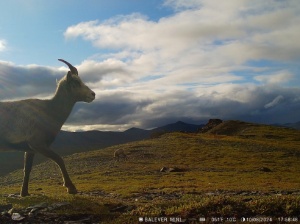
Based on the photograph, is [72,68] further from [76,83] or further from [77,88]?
[77,88]

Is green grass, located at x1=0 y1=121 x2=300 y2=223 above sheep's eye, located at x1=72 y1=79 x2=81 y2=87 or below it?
below

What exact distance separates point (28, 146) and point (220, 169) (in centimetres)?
5342

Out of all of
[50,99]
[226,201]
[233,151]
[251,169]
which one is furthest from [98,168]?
[226,201]

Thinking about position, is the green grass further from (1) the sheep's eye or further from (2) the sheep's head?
(1) the sheep's eye

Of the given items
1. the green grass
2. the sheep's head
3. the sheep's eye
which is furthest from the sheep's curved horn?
the green grass

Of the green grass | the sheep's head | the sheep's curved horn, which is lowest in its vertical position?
the green grass

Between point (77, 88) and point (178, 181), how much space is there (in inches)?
1330

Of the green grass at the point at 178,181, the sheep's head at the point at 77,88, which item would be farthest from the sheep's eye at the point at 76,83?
the green grass at the point at 178,181

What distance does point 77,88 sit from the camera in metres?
18.5

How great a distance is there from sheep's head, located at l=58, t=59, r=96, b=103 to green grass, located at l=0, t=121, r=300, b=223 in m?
4.73

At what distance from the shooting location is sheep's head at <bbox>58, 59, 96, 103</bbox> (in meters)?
18.5

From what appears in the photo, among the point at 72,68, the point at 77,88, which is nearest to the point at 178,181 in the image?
the point at 77,88

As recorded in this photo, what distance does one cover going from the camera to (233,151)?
310 ft

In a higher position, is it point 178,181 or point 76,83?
point 76,83
